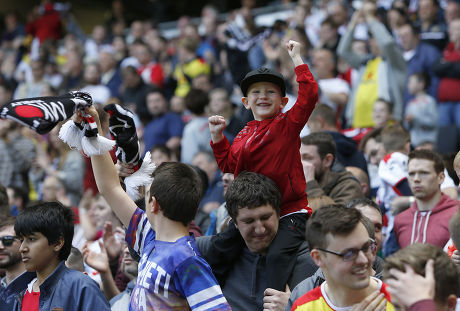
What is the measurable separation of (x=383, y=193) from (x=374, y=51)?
4317 millimetres

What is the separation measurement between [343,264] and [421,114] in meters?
6.41

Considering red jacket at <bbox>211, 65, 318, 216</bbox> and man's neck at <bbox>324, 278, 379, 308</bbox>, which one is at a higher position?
red jacket at <bbox>211, 65, 318, 216</bbox>

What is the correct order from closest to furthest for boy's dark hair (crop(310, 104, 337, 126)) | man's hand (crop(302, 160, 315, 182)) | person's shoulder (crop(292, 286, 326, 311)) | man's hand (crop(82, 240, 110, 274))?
1. person's shoulder (crop(292, 286, 326, 311))
2. man's hand (crop(82, 240, 110, 274))
3. man's hand (crop(302, 160, 315, 182))
4. boy's dark hair (crop(310, 104, 337, 126))

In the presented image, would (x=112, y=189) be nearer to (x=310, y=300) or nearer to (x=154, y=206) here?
(x=154, y=206)

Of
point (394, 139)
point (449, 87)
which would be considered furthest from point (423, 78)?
point (394, 139)

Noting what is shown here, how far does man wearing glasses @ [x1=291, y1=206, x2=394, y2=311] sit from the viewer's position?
327cm

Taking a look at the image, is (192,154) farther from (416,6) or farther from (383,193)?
(416,6)

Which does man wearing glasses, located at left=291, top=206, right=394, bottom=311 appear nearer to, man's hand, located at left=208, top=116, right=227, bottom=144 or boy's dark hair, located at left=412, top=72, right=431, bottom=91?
man's hand, located at left=208, top=116, right=227, bottom=144

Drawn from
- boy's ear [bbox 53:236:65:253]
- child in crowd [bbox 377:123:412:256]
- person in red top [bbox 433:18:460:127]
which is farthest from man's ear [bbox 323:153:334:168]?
person in red top [bbox 433:18:460:127]

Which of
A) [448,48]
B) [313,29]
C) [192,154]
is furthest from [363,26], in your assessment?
[192,154]

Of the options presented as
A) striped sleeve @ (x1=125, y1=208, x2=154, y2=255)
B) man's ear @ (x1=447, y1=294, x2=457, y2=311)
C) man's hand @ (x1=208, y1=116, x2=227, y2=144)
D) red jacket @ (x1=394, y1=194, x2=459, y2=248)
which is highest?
man's hand @ (x1=208, y1=116, x2=227, y2=144)

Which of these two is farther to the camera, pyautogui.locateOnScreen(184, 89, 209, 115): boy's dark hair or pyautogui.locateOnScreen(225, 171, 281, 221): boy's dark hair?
pyautogui.locateOnScreen(184, 89, 209, 115): boy's dark hair

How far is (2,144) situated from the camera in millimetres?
9977

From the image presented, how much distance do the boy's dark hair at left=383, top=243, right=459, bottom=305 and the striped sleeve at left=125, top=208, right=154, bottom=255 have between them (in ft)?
5.13
